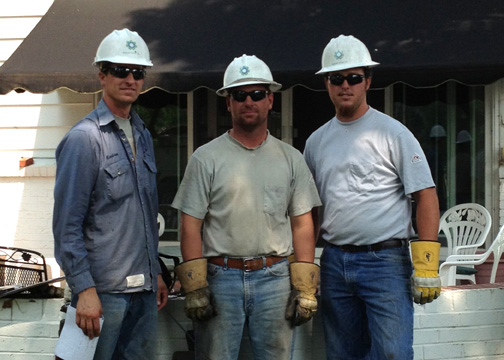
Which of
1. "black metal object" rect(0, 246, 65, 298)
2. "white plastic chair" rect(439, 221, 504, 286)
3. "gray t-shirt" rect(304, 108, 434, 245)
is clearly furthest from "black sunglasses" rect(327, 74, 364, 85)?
"white plastic chair" rect(439, 221, 504, 286)

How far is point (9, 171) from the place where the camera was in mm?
8672

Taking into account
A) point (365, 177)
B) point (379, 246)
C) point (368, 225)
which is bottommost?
point (379, 246)

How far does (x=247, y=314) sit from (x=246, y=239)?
36 cm

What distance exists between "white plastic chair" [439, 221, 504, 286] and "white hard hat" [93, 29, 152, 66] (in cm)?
422

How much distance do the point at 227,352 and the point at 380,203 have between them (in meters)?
1.06

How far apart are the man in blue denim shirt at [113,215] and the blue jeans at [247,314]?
0.96 feet

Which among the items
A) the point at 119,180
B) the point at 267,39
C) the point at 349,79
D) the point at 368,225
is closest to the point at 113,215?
the point at 119,180

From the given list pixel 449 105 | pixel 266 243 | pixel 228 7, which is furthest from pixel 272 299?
pixel 449 105

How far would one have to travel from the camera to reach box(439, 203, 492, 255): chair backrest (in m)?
7.92

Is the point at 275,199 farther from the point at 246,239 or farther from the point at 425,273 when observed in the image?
the point at 425,273

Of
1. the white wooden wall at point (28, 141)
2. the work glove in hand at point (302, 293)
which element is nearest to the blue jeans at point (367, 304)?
the work glove in hand at point (302, 293)

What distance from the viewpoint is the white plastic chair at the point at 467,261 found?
696 cm

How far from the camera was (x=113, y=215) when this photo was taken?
133 inches

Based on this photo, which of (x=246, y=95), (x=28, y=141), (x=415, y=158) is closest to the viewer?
(x=246, y=95)
